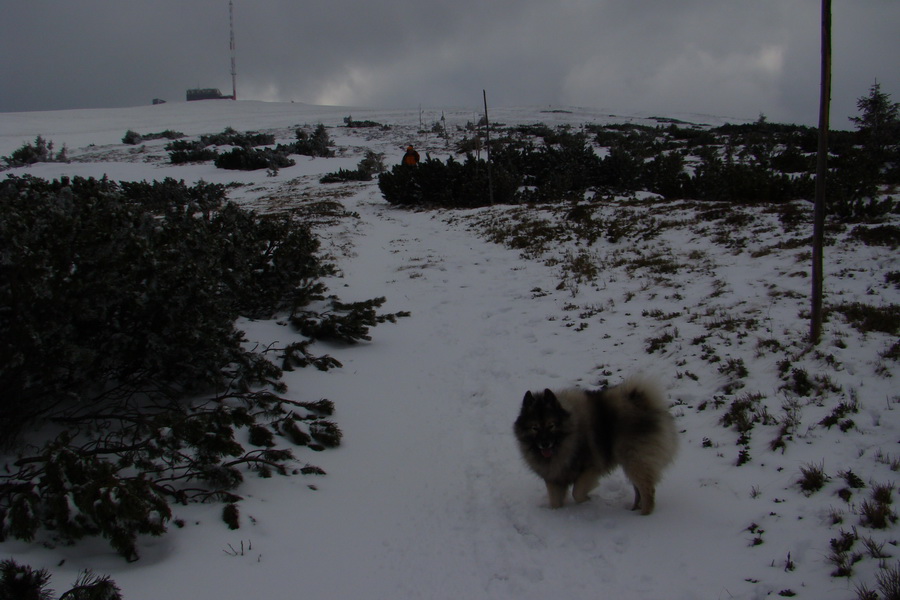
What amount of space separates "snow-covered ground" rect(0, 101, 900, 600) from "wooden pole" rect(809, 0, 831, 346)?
0.33 metres

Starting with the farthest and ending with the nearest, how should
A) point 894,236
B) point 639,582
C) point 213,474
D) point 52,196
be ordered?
point 894,236 < point 52,196 < point 213,474 < point 639,582

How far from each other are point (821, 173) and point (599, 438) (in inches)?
177

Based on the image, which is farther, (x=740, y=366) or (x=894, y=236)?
(x=894, y=236)

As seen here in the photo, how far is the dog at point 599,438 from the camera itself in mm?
4004

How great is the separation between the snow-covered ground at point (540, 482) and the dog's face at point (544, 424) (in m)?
0.68

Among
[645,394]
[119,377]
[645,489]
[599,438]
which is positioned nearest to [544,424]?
[599,438]

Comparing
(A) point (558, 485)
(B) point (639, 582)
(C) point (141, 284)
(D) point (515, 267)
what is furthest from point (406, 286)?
(B) point (639, 582)

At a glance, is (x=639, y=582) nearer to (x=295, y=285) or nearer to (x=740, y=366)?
(x=740, y=366)

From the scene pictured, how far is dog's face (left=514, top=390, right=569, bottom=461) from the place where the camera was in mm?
4082

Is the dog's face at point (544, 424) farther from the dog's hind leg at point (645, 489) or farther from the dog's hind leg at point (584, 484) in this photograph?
the dog's hind leg at point (645, 489)

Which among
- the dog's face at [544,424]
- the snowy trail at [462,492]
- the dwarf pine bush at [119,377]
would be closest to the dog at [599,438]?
the dog's face at [544,424]

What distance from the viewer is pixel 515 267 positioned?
1366cm

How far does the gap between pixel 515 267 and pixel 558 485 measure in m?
9.76

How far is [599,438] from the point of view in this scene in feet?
13.7
